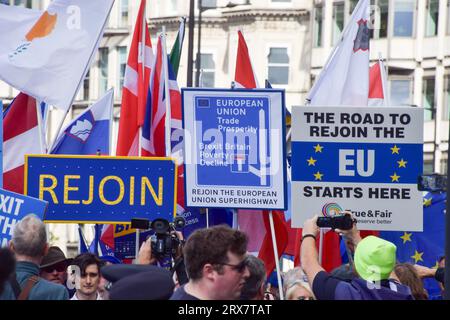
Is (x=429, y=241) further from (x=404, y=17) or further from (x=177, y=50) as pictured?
(x=404, y=17)

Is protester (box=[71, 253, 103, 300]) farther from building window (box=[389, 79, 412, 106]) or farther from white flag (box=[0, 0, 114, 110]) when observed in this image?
building window (box=[389, 79, 412, 106])

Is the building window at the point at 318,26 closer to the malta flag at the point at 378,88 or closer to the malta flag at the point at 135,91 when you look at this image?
the malta flag at the point at 378,88

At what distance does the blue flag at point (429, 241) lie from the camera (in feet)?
48.8

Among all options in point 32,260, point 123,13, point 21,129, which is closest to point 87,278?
point 32,260

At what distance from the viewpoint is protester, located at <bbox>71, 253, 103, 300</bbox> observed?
11.0 metres

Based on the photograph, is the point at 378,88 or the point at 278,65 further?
the point at 278,65

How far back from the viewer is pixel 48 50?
1538cm

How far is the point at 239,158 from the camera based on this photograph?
12820 millimetres

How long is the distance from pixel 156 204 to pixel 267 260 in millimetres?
1448

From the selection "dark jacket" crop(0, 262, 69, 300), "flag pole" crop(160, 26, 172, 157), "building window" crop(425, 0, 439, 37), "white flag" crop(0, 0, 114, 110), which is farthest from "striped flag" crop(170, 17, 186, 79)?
"building window" crop(425, 0, 439, 37)

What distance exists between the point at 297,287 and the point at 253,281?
98 cm

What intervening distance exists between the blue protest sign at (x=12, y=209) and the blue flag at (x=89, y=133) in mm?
5192

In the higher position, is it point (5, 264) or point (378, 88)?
point (378, 88)
